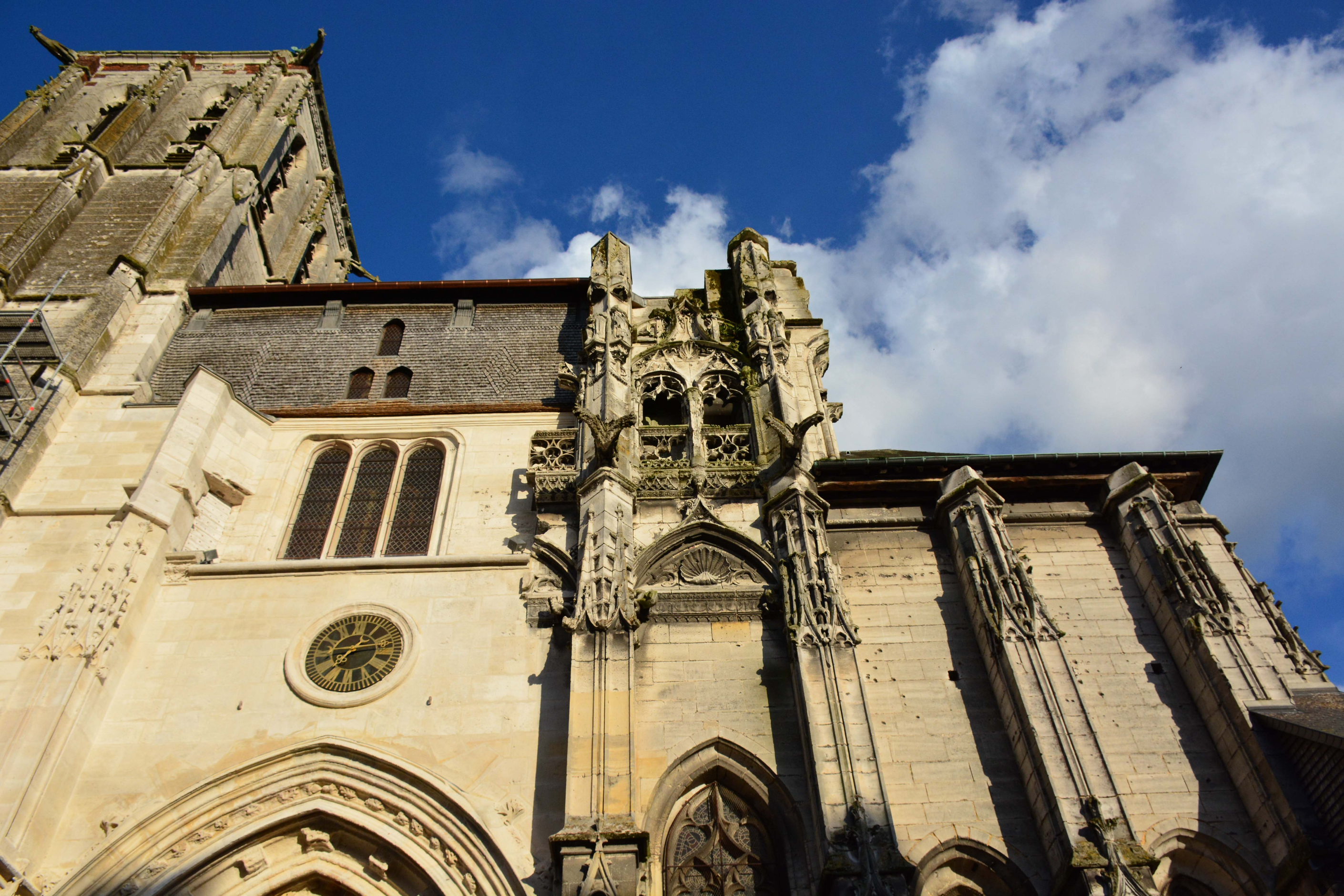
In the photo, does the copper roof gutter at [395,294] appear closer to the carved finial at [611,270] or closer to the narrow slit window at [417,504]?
the carved finial at [611,270]

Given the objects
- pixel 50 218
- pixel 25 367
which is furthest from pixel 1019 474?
pixel 50 218

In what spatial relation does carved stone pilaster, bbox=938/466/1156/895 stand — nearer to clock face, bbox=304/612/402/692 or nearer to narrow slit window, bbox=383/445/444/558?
clock face, bbox=304/612/402/692

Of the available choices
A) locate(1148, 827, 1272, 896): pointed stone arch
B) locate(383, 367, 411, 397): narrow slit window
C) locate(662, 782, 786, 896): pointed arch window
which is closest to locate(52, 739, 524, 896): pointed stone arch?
locate(662, 782, 786, 896): pointed arch window

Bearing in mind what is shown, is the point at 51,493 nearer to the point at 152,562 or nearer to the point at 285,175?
the point at 152,562

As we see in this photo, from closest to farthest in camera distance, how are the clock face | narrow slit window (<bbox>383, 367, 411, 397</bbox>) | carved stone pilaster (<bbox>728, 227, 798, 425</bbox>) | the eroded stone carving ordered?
1. the eroded stone carving
2. the clock face
3. carved stone pilaster (<bbox>728, 227, 798, 425</bbox>)
4. narrow slit window (<bbox>383, 367, 411, 397</bbox>)

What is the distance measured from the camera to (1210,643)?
10508 millimetres

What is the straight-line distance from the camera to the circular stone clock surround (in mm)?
10742

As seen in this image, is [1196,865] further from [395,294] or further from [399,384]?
[395,294]

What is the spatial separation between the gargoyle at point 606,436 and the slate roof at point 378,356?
2360 millimetres

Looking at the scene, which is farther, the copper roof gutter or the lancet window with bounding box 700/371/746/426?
the copper roof gutter

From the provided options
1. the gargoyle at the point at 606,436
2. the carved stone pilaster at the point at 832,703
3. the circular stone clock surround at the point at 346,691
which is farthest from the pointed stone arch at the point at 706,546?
the circular stone clock surround at the point at 346,691

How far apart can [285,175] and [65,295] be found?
44.9ft

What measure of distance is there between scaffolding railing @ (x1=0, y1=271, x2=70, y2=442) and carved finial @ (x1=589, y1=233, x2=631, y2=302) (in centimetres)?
816

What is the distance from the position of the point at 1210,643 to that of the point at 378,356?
41.7ft
